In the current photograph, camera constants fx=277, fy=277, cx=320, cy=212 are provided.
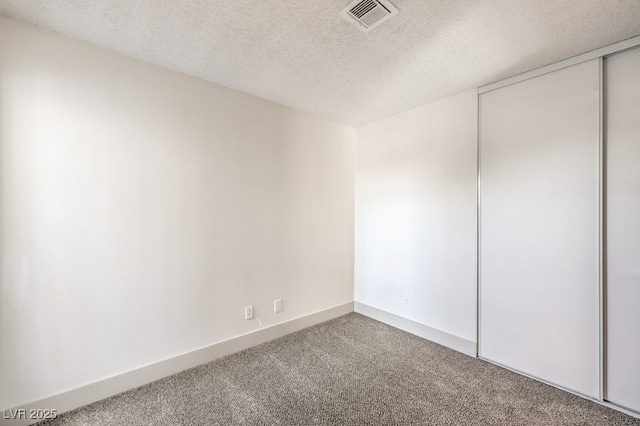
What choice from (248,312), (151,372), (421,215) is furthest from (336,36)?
(151,372)

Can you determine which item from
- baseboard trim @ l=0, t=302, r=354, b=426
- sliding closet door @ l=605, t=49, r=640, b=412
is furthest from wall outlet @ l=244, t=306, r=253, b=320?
sliding closet door @ l=605, t=49, r=640, b=412

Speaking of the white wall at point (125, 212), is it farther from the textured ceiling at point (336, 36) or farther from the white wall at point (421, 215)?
the white wall at point (421, 215)

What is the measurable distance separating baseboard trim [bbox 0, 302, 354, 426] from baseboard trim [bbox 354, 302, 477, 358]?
81 centimetres

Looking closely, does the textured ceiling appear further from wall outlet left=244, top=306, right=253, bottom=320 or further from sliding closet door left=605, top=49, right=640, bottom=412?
wall outlet left=244, top=306, right=253, bottom=320

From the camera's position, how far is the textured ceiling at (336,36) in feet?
5.24

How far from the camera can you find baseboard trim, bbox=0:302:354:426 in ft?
5.84

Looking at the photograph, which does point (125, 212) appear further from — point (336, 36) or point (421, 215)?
point (421, 215)

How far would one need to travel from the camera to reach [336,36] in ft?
6.11

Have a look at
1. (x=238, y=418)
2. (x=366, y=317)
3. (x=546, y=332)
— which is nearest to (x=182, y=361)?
(x=238, y=418)

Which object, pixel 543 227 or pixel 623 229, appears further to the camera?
pixel 543 227

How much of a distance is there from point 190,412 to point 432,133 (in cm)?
317

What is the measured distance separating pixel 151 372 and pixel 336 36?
9.30ft

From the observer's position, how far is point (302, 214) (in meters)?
3.19

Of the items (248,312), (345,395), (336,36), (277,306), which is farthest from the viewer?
(277,306)
